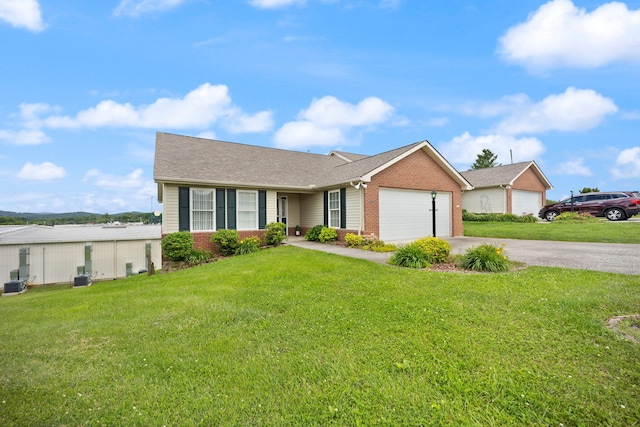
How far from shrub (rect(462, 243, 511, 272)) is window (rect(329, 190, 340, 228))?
7.69 m

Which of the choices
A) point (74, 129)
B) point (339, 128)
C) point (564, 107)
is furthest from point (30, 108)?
point (564, 107)

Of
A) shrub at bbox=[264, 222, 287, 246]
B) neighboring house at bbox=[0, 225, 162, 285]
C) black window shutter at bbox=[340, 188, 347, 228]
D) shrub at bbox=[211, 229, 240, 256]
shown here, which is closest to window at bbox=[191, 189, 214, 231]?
shrub at bbox=[211, 229, 240, 256]

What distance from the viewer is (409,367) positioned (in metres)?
3.07

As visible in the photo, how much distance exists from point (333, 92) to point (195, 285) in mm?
16151

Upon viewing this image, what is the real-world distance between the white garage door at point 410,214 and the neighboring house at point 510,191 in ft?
36.6

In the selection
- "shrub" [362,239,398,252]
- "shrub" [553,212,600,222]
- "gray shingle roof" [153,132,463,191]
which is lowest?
"shrub" [362,239,398,252]

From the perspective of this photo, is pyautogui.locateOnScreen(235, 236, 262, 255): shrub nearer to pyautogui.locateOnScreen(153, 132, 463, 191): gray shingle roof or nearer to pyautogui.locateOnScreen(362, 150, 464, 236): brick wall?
pyautogui.locateOnScreen(153, 132, 463, 191): gray shingle roof

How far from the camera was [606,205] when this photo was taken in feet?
62.5

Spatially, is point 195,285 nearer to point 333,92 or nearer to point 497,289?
point 497,289

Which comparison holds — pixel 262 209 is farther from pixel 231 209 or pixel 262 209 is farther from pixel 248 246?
pixel 248 246

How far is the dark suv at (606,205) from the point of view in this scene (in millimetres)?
17875

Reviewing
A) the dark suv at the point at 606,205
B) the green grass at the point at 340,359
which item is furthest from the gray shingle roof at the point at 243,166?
the dark suv at the point at 606,205

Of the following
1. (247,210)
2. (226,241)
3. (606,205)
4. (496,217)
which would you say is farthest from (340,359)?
(606,205)

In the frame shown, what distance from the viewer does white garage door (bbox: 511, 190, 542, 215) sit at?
24297 millimetres
